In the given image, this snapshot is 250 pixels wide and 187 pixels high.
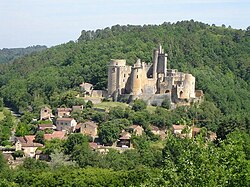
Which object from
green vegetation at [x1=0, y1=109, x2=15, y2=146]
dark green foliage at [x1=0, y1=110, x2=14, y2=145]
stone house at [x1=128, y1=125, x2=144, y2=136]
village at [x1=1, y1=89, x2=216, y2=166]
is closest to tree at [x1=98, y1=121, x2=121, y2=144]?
village at [x1=1, y1=89, x2=216, y2=166]

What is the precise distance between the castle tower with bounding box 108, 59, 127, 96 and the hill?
501 centimetres

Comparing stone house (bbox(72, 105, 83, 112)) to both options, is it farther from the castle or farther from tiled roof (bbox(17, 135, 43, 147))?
tiled roof (bbox(17, 135, 43, 147))

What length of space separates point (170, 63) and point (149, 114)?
20.9 m

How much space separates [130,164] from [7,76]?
60.0m

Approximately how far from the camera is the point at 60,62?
8894 centimetres

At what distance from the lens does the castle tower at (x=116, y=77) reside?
58.6m

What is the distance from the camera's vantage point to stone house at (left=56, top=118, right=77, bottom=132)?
5356 centimetres

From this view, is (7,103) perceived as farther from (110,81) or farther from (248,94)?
(248,94)

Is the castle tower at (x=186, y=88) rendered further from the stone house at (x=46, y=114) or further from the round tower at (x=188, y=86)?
the stone house at (x=46, y=114)

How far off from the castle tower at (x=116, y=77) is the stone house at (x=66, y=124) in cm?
694

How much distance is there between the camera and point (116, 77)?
193 feet

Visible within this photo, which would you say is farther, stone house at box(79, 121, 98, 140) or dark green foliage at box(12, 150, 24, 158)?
stone house at box(79, 121, 98, 140)

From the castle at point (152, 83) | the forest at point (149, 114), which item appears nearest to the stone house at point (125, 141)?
the forest at point (149, 114)

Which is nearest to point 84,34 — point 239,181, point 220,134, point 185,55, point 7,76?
point 7,76
